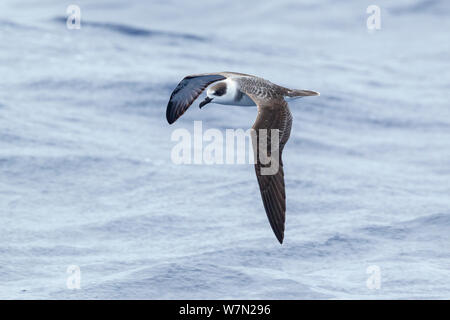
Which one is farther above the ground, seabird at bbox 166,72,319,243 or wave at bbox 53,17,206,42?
wave at bbox 53,17,206,42

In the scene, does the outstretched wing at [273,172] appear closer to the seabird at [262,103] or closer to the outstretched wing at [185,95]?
the seabird at [262,103]

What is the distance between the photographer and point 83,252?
1384cm

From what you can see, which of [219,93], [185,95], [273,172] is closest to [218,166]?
[185,95]

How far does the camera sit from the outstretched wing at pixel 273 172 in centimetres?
1046

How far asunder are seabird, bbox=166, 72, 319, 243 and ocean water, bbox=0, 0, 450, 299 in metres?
1.98

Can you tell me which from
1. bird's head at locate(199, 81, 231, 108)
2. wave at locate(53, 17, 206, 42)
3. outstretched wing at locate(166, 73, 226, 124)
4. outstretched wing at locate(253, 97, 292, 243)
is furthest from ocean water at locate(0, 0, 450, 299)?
bird's head at locate(199, 81, 231, 108)

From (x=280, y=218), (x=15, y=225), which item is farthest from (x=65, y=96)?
(x=280, y=218)

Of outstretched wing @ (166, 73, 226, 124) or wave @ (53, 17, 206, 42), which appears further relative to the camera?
wave @ (53, 17, 206, 42)

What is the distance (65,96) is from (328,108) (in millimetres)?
7138

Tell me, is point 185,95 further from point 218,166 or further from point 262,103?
point 218,166

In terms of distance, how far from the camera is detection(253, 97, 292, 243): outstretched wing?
10.5 meters

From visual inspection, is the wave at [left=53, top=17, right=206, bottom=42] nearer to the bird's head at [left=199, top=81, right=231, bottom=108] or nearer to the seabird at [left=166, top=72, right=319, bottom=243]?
the seabird at [left=166, top=72, right=319, bottom=243]

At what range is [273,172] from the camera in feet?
35.4

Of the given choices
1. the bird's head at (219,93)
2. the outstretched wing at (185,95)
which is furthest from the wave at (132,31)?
the bird's head at (219,93)
